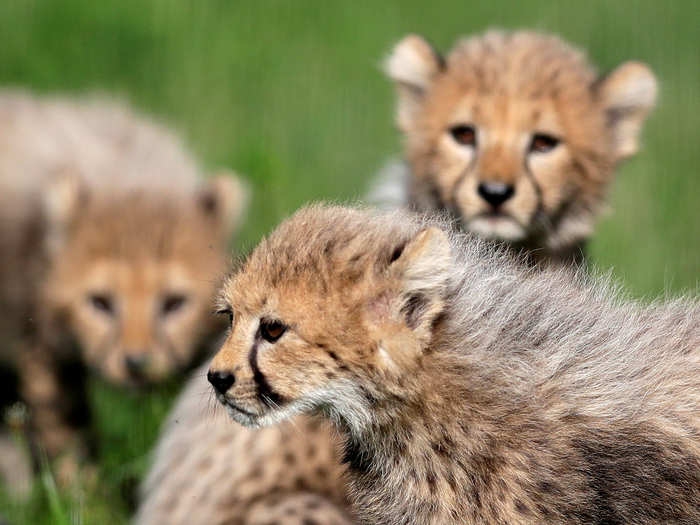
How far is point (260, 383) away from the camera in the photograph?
3.09m

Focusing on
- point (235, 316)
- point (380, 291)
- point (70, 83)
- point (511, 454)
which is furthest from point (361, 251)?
point (70, 83)

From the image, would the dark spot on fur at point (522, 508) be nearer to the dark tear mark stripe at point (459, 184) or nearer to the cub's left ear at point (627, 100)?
the dark tear mark stripe at point (459, 184)

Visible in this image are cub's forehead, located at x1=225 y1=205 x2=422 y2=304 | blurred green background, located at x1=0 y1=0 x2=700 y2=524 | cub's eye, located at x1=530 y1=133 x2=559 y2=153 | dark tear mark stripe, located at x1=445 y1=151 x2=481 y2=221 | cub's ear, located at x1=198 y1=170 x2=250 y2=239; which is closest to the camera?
cub's forehead, located at x1=225 y1=205 x2=422 y2=304

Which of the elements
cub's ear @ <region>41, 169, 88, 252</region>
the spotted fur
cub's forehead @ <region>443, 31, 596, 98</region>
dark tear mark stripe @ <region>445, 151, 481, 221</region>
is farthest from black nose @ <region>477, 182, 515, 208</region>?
cub's ear @ <region>41, 169, 88, 252</region>

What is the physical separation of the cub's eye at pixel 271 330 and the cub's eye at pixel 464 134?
224cm

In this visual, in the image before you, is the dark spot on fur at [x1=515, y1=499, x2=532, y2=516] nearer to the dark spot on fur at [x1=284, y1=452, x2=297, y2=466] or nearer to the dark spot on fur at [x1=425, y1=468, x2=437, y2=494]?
the dark spot on fur at [x1=425, y1=468, x2=437, y2=494]

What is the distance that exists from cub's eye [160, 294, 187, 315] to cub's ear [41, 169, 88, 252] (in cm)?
60

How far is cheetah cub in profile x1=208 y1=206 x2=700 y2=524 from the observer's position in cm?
303

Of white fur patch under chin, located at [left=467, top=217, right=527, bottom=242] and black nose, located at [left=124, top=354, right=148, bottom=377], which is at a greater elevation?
white fur patch under chin, located at [left=467, top=217, right=527, bottom=242]

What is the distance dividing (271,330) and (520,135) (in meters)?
2.22

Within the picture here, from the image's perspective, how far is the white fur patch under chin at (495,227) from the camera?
4.86 m

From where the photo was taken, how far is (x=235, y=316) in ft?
10.4

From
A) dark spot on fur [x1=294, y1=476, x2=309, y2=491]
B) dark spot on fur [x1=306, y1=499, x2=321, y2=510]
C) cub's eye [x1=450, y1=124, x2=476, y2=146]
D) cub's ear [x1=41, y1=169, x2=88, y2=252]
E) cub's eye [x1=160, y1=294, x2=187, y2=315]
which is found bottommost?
cub's eye [x1=160, y1=294, x2=187, y2=315]

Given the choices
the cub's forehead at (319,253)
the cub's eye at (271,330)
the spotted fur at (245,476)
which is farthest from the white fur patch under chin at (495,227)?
the cub's eye at (271,330)
